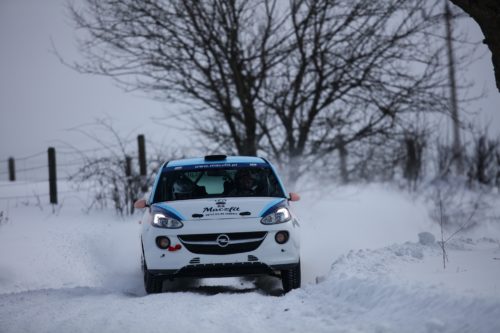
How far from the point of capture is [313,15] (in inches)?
588

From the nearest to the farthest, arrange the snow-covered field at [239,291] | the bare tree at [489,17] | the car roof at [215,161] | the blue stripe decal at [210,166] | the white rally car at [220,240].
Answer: the snow-covered field at [239,291]
the bare tree at [489,17]
the white rally car at [220,240]
the blue stripe decal at [210,166]
the car roof at [215,161]

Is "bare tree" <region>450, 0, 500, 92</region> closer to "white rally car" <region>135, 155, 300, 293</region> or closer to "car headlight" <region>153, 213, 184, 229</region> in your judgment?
"white rally car" <region>135, 155, 300, 293</region>

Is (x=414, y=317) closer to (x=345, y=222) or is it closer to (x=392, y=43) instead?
(x=392, y=43)

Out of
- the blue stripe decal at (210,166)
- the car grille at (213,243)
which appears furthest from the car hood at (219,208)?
the blue stripe decal at (210,166)

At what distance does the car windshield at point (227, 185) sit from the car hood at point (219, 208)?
0.46 m

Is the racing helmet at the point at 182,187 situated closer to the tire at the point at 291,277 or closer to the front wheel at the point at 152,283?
the front wheel at the point at 152,283

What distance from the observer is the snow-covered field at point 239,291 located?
549cm

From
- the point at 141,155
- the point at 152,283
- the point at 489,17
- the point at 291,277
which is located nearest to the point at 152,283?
the point at 152,283

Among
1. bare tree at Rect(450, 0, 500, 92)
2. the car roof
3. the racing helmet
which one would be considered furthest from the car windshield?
bare tree at Rect(450, 0, 500, 92)

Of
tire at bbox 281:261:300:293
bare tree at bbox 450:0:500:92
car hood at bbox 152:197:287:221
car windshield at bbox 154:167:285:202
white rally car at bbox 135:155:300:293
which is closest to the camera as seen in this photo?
bare tree at bbox 450:0:500:92

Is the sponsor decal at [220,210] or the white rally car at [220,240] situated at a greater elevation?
the sponsor decal at [220,210]

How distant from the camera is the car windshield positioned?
8.38 metres

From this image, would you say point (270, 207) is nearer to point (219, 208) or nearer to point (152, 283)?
point (219, 208)

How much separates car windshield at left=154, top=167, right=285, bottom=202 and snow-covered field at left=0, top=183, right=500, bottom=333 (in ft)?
4.12
